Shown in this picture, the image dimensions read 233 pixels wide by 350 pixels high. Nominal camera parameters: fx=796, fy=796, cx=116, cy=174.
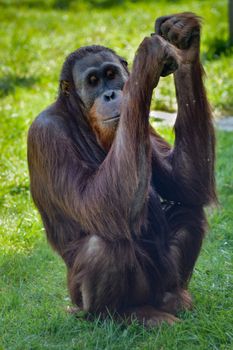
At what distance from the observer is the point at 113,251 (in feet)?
11.7

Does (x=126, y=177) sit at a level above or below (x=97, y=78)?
below

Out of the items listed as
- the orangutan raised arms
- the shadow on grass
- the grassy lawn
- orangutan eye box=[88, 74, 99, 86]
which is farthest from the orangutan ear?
the shadow on grass

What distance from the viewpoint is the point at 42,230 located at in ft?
16.7

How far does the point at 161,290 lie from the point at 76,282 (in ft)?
1.40

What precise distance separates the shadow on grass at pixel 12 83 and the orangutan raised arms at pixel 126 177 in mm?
4375

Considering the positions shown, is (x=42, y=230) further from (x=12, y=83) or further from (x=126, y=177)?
(x=12, y=83)

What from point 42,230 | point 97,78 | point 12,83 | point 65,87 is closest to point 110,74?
point 97,78

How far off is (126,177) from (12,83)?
16.9 ft

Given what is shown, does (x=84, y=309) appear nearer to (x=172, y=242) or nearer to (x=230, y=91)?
(x=172, y=242)

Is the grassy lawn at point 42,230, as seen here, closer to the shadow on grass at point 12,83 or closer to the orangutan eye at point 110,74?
the shadow on grass at point 12,83

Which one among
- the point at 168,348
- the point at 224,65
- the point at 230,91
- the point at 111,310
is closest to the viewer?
the point at 168,348

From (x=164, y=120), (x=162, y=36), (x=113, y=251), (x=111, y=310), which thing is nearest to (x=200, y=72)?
(x=162, y=36)

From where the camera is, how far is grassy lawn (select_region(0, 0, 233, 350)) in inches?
141

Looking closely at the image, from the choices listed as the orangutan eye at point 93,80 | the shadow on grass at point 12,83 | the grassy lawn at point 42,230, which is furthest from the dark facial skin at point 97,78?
the shadow on grass at point 12,83
